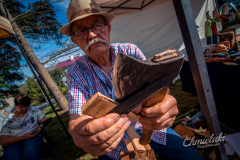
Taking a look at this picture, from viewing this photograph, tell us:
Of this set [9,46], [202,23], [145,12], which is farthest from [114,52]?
[9,46]

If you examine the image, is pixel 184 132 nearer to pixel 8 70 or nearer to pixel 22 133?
pixel 22 133

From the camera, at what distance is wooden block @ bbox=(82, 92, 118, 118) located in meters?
0.65

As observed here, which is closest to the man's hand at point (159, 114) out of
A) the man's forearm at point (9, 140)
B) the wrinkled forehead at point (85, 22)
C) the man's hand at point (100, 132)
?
the man's hand at point (100, 132)

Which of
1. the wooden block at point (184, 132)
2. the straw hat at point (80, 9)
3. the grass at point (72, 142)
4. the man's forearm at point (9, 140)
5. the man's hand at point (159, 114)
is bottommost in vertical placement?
the grass at point (72, 142)

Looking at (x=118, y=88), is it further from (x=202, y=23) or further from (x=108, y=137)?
(x=202, y=23)

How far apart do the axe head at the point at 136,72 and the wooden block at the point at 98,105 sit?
85 millimetres

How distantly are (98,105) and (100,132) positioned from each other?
263mm

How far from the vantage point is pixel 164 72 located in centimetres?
74

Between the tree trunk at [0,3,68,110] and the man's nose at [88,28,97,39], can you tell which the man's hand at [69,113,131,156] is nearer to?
the man's nose at [88,28,97,39]

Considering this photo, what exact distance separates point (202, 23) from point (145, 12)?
3223mm

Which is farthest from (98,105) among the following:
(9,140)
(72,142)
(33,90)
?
(33,90)

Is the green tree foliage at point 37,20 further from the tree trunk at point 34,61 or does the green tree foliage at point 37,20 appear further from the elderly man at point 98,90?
the elderly man at point 98,90

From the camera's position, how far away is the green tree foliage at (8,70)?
7.20 meters

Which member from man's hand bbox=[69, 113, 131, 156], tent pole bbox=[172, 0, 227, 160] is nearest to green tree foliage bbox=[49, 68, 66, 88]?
man's hand bbox=[69, 113, 131, 156]
